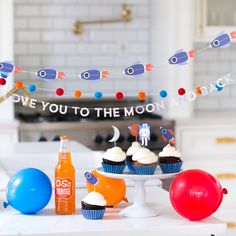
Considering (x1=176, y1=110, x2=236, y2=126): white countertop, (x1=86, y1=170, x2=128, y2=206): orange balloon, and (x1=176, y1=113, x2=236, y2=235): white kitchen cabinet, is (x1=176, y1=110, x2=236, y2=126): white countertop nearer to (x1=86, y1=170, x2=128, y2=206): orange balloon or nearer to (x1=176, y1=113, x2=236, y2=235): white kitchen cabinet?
(x1=176, y1=113, x2=236, y2=235): white kitchen cabinet

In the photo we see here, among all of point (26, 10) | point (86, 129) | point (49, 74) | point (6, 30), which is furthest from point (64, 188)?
point (26, 10)

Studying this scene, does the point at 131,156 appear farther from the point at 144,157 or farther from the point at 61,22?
the point at 61,22

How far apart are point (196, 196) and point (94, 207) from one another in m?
0.28

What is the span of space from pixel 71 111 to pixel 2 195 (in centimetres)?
257

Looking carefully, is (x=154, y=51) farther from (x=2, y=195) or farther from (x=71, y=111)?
(x=2, y=195)

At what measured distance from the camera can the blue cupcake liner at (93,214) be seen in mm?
1833

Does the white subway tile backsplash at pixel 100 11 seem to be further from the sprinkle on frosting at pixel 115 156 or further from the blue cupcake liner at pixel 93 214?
the blue cupcake liner at pixel 93 214

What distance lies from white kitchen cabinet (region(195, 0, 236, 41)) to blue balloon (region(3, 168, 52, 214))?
3.01 m

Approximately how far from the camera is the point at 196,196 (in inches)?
71.1

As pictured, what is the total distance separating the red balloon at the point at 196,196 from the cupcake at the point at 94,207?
0.66ft

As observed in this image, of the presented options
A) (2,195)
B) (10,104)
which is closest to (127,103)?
(10,104)

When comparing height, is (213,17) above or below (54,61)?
above

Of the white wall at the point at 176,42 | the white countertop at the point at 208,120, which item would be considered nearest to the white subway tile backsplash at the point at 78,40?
the white wall at the point at 176,42

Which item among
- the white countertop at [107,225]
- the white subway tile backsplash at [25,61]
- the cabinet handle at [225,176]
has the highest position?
the white subway tile backsplash at [25,61]
